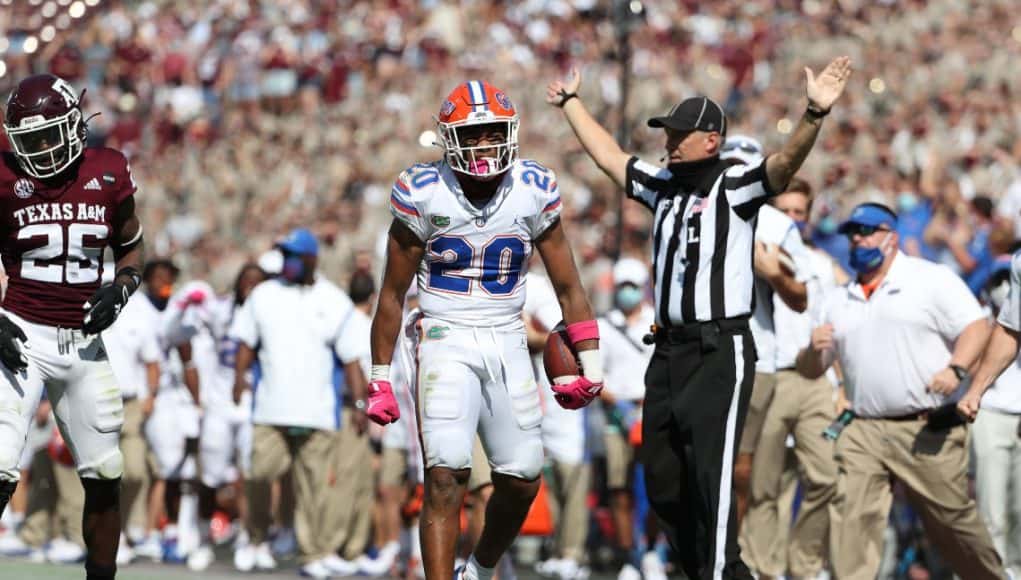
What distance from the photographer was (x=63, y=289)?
25.3ft

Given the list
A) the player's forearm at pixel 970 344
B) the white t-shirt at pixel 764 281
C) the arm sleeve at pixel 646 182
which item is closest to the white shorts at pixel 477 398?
the arm sleeve at pixel 646 182

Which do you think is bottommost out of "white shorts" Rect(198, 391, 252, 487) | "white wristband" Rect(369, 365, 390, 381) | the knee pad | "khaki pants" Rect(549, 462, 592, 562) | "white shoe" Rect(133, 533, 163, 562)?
"white shoe" Rect(133, 533, 163, 562)

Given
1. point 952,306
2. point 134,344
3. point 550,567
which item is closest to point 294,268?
point 134,344

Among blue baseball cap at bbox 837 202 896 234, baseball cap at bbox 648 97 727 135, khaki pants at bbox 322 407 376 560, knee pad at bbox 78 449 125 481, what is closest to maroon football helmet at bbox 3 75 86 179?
knee pad at bbox 78 449 125 481

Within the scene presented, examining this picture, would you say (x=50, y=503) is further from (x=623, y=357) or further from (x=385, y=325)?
(x=385, y=325)

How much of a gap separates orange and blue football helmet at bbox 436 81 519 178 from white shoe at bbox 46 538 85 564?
582 cm

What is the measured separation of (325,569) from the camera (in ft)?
38.9

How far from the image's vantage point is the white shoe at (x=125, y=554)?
12.1m

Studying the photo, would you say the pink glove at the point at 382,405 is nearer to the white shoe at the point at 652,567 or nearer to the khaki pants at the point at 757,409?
the khaki pants at the point at 757,409

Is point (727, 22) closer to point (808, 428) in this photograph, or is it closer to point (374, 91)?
point (374, 91)

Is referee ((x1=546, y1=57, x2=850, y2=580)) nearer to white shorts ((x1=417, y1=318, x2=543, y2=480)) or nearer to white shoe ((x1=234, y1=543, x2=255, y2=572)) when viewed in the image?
white shorts ((x1=417, y1=318, x2=543, y2=480))

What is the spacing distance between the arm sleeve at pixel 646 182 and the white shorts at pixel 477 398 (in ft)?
3.61

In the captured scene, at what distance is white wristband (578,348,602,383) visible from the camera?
761 centimetres

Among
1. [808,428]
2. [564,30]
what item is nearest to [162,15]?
[564,30]
